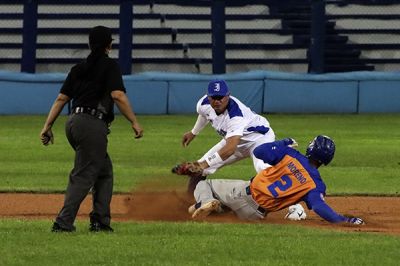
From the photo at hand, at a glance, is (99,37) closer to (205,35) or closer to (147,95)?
(147,95)

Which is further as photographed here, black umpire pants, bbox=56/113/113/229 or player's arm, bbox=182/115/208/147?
player's arm, bbox=182/115/208/147

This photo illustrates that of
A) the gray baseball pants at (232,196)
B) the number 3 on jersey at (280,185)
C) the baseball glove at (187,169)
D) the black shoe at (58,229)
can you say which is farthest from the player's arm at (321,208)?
the black shoe at (58,229)

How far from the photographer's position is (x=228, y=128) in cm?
1144

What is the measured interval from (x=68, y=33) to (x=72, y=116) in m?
21.6

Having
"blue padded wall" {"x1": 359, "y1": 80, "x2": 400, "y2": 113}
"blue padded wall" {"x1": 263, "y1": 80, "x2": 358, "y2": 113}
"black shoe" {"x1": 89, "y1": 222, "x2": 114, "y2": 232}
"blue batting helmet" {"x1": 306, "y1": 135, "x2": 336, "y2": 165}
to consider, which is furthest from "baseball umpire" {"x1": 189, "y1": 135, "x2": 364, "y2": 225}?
"blue padded wall" {"x1": 359, "y1": 80, "x2": 400, "y2": 113}

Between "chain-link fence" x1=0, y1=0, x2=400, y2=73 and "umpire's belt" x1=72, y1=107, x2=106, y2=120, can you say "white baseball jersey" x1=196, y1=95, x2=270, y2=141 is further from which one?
→ "chain-link fence" x1=0, y1=0, x2=400, y2=73

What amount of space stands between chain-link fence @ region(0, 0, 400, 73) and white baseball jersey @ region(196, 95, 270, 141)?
17542 millimetres

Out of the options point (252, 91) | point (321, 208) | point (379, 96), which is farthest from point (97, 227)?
point (379, 96)

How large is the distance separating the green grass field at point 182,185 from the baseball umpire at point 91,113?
371 mm

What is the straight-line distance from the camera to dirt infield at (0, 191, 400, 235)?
35.7 ft

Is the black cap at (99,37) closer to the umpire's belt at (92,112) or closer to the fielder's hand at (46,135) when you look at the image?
the umpire's belt at (92,112)

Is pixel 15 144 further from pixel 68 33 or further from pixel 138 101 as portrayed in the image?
pixel 68 33

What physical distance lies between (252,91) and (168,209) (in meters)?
14.3

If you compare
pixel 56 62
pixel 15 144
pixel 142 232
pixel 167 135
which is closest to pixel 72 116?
pixel 142 232
